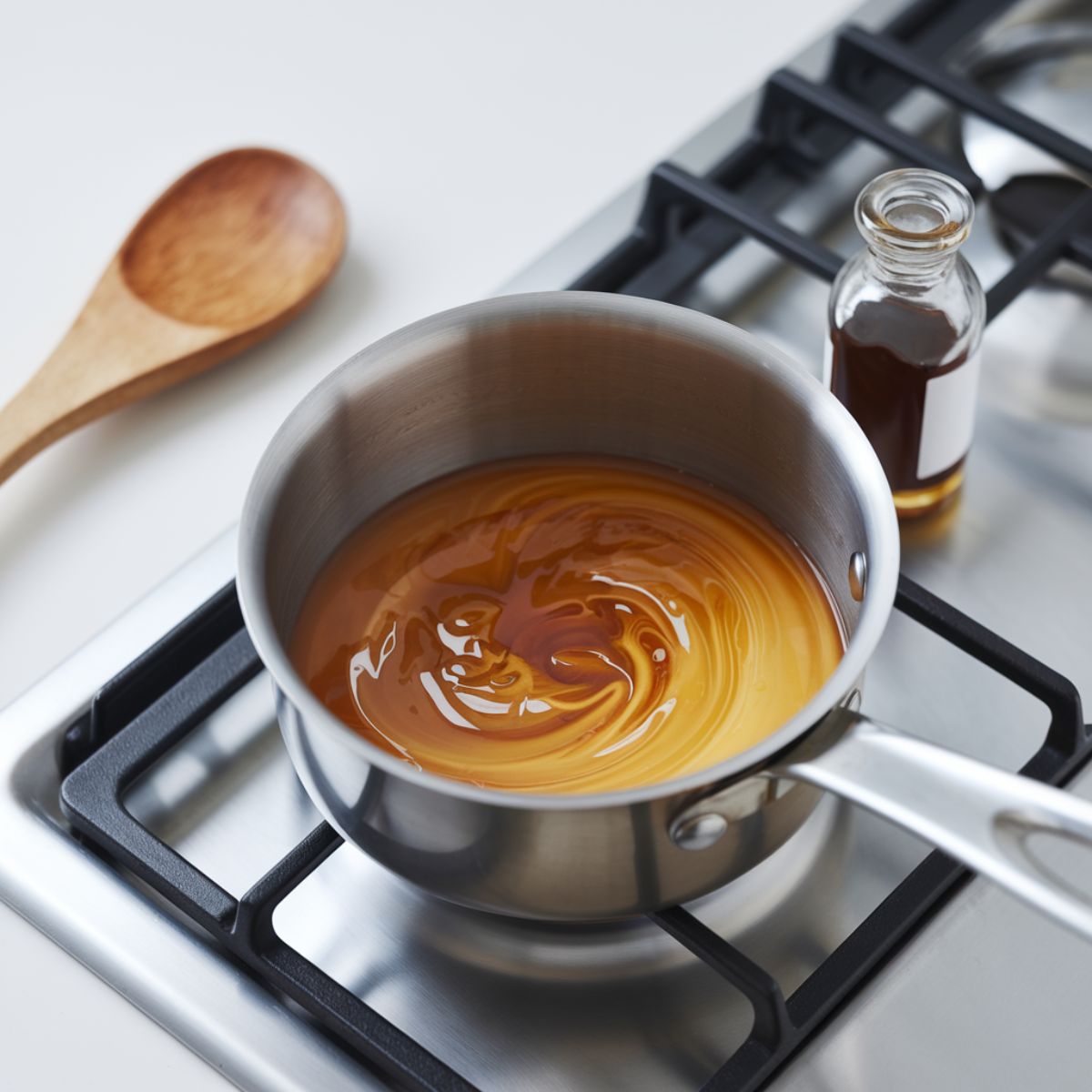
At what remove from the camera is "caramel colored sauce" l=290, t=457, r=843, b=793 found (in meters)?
0.68

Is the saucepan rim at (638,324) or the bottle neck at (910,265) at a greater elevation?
the saucepan rim at (638,324)

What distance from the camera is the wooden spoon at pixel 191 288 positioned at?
0.84 metres

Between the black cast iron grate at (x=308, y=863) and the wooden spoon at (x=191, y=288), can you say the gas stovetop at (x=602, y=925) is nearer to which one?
the black cast iron grate at (x=308, y=863)

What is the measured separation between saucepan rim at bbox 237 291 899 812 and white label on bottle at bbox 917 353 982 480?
3.8 inches

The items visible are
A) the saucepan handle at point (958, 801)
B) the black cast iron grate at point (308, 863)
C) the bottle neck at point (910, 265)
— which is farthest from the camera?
the bottle neck at point (910, 265)

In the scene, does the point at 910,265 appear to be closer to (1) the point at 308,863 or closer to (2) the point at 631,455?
(2) the point at 631,455

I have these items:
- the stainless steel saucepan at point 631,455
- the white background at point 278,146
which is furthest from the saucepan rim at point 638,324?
the white background at point 278,146

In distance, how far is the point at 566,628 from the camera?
2.39 ft

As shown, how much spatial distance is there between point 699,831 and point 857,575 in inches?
5.7

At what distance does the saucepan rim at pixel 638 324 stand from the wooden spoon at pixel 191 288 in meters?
0.21

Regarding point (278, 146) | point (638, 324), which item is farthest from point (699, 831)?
point (278, 146)

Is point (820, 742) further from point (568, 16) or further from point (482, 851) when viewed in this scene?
point (568, 16)

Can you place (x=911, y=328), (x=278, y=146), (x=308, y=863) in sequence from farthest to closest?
(x=278, y=146) < (x=911, y=328) < (x=308, y=863)

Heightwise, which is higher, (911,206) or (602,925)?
(911,206)
